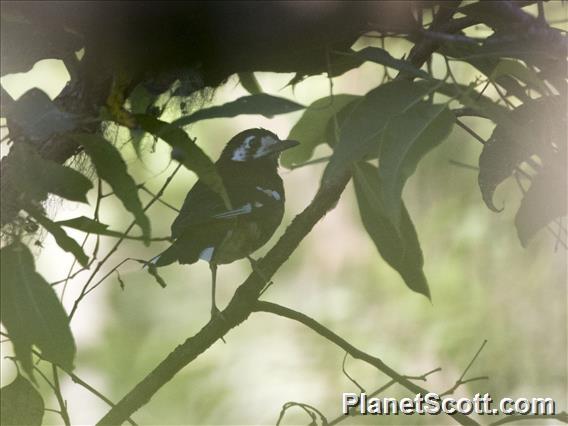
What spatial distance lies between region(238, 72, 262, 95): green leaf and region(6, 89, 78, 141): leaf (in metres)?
0.20

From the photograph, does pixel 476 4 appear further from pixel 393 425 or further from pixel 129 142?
pixel 393 425

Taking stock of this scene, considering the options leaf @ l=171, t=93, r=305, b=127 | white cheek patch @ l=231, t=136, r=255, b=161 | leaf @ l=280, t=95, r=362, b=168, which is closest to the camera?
leaf @ l=171, t=93, r=305, b=127

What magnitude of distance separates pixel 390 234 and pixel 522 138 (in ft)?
0.61

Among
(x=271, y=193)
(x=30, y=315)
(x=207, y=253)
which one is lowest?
(x=30, y=315)

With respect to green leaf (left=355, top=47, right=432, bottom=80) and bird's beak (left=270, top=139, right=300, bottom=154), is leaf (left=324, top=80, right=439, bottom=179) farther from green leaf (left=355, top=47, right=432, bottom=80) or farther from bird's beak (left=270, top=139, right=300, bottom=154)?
bird's beak (left=270, top=139, right=300, bottom=154)

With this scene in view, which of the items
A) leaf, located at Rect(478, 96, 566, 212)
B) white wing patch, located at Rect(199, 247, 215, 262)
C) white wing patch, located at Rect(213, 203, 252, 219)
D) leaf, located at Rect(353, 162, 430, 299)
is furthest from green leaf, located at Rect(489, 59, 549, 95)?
white wing patch, located at Rect(199, 247, 215, 262)

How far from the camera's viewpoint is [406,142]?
0.55m

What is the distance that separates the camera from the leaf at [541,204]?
0.65 m

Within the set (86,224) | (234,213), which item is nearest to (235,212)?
(234,213)

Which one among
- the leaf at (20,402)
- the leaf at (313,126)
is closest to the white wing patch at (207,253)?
the leaf at (313,126)

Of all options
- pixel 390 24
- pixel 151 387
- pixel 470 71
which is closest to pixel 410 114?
pixel 390 24

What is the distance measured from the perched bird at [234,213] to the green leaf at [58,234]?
16cm

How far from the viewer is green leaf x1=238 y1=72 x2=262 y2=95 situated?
27.4 inches

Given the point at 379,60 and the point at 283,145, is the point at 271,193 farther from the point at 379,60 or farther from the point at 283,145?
the point at 379,60
